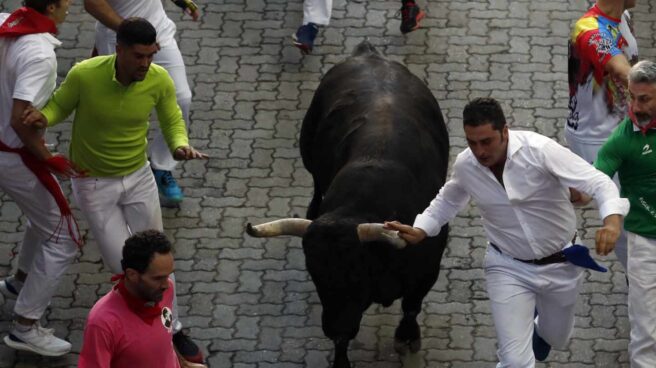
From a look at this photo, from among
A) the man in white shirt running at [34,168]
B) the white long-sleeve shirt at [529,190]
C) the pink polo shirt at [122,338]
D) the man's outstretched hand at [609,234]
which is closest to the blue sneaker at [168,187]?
the man in white shirt running at [34,168]

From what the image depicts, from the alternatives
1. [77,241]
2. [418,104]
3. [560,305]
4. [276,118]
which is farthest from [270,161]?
[560,305]

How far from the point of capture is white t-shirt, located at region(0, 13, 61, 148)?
28.7 ft

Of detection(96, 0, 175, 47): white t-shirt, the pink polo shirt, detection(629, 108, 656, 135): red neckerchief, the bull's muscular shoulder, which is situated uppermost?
detection(96, 0, 175, 47): white t-shirt

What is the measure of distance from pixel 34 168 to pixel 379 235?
93.3 inches

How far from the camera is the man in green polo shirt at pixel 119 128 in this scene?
8711mm

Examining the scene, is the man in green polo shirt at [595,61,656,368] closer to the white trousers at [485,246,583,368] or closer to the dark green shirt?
the dark green shirt

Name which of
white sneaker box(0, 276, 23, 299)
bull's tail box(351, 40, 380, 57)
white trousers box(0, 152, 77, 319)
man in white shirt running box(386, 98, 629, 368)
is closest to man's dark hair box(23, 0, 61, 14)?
white trousers box(0, 152, 77, 319)

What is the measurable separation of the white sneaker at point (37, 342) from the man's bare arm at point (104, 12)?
2.38 meters

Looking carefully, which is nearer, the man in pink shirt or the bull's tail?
the man in pink shirt

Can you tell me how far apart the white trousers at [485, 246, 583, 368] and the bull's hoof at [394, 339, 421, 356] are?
55.5 inches

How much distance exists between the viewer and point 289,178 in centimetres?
1161

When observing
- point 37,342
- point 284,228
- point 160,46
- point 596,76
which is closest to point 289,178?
point 160,46

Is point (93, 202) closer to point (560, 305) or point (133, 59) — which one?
point (133, 59)

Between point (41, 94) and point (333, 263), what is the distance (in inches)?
83.9
